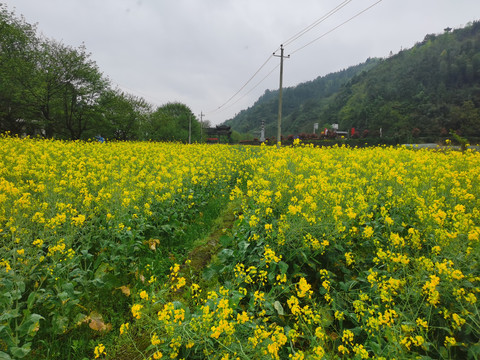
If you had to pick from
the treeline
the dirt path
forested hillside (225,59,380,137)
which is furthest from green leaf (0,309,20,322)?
forested hillside (225,59,380,137)

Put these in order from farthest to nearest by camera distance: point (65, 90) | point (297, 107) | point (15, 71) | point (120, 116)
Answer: point (297, 107) → point (120, 116) → point (65, 90) → point (15, 71)

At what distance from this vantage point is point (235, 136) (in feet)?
260

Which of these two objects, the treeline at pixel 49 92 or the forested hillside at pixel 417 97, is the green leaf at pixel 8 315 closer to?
the treeline at pixel 49 92

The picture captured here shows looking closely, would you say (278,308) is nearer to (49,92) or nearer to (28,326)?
(28,326)

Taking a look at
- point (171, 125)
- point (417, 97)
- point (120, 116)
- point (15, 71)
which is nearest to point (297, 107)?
point (417, 97)

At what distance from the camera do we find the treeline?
65.1 feet

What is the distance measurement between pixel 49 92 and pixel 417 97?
2871 inches

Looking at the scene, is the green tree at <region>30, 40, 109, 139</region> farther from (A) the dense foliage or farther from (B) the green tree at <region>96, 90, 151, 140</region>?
(A) the dense foliage

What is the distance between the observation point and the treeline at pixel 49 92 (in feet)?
65.1

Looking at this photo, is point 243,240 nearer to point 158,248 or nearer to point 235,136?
point 158,248

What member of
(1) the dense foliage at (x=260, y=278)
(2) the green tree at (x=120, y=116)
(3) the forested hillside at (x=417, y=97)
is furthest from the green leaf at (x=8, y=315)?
(3) the forested hillside at (x=417, y=97)

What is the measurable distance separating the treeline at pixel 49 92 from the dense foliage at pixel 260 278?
2193 cm

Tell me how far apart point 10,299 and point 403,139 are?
3017 centimetres

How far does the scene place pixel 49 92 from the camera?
2173 centimetres
